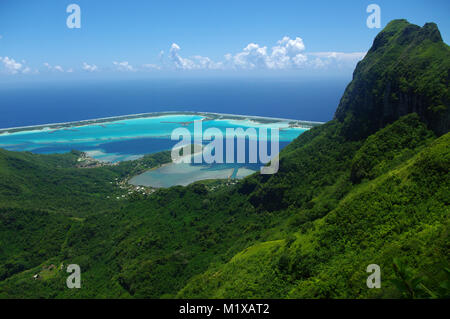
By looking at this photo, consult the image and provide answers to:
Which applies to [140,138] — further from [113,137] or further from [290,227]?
[290,227]

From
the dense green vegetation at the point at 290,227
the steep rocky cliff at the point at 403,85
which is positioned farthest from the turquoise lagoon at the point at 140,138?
the steep rocky cliff at the point at 403,85

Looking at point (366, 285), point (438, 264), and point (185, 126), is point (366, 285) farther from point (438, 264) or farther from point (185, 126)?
point (185, 126)

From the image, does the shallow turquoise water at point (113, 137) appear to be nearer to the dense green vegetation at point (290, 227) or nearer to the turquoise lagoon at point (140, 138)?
the turquoise lagoon at point (140, 138)

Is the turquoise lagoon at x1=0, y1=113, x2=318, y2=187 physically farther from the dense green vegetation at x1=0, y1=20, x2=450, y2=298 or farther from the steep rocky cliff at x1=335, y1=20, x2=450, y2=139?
the steep rocky cliff at x1=335, y1=20, x2=450, y2=139

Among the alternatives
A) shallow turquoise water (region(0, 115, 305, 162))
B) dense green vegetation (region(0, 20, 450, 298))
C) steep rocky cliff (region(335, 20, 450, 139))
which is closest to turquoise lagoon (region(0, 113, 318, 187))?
shallow turquoise water (region(0, 115, 305, 162))

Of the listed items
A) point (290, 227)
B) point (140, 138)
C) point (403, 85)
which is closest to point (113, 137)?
point (140, 138)
